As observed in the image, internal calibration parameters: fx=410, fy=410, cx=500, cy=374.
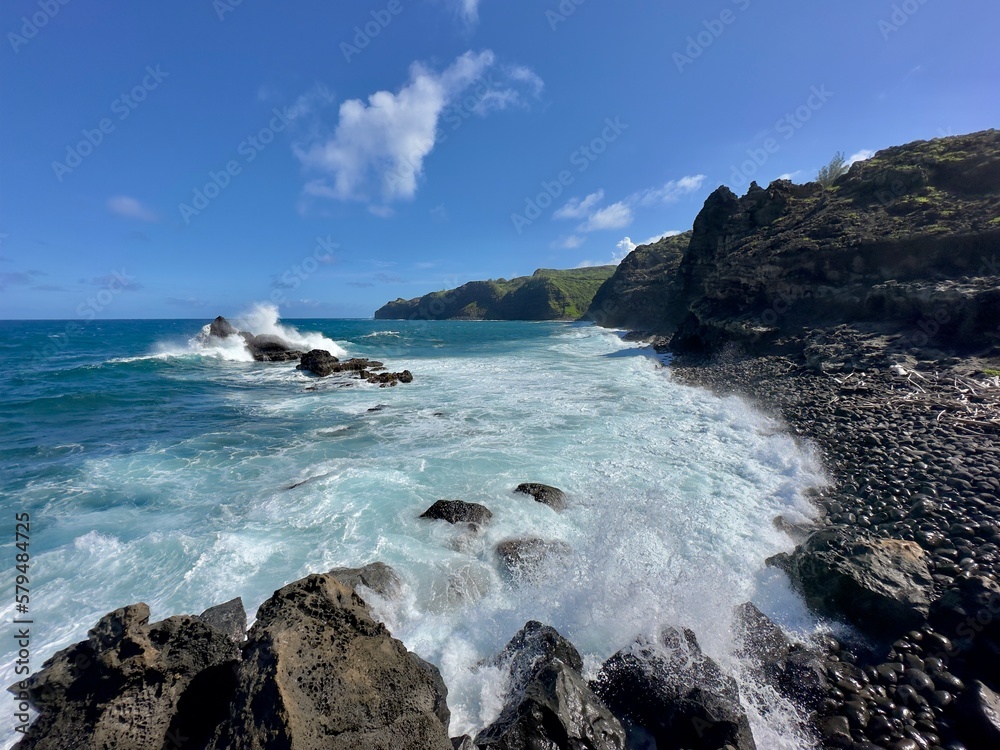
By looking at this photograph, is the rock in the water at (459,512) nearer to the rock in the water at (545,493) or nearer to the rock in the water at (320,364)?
the rock in the water at (545,493)

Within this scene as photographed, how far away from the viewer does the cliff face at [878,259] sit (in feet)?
64.6

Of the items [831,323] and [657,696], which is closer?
[657,696]

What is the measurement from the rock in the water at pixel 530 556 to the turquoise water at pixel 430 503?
25cm

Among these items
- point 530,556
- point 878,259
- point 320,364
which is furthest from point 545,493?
point 320,364

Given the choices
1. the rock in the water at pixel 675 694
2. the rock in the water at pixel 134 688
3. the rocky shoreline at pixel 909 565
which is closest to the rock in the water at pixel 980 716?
the rocky shoreline at pixel 909 565

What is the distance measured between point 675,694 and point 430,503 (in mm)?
6979

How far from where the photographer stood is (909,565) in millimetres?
6176

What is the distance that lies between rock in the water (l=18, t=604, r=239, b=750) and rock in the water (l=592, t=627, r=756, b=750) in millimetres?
4432

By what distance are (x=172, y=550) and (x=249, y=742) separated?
7528 mm

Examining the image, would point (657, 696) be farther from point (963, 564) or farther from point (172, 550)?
point (172, 550)

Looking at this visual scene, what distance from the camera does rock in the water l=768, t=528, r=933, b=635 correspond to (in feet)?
18.2

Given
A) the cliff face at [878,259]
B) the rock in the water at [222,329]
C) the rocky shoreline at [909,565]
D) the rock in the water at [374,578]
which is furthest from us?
the rock in the water at [222,329]

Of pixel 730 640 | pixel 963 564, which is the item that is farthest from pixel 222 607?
pixel 963 564

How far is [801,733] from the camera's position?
4.42 meters
